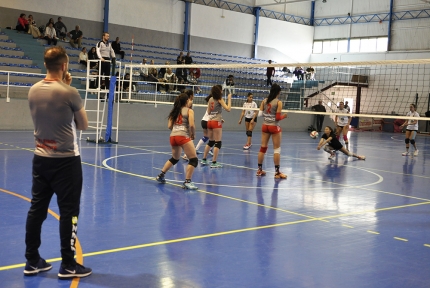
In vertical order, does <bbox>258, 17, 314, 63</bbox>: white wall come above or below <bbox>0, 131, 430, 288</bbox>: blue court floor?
above

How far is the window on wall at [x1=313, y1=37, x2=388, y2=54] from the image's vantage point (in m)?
37.0

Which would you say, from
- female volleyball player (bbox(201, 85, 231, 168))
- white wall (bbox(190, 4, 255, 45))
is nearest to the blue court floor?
female volleyball player (bbox(201, 85, 231, 168))

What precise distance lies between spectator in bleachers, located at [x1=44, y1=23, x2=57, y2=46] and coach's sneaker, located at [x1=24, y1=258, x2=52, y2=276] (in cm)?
2251

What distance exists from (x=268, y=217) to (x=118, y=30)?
83.1 feet

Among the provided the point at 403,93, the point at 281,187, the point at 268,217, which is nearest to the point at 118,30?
the point at 403,93

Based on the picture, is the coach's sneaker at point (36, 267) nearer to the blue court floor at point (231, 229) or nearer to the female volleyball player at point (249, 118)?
the blue court floor at point (231, 229)

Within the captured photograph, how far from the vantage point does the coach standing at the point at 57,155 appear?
14.2 ft

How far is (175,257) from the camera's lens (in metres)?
5.16

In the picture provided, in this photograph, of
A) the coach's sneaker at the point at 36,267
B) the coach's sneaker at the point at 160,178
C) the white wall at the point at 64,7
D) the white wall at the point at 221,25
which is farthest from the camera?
the white wall at the point at 221,25

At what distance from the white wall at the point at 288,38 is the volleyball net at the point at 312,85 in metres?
2.66

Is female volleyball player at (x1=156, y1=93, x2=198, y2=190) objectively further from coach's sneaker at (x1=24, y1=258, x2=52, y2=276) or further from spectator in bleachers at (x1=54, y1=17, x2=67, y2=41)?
spectator in bleachers at (x1=54, y1=17, x2=67, y2=41)

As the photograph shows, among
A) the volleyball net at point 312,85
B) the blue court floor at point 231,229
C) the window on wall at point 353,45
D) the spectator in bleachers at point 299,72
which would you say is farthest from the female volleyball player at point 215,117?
the window on wall at point 353,45

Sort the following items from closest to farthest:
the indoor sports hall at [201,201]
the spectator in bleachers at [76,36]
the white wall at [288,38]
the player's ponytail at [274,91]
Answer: the indoor sports hall at [201,201], the player's ponytail at [274,91], the spectator in bleachers at [76,36], the white wall at [288,38]

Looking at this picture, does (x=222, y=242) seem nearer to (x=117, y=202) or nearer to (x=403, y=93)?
(x=117, y=202)
